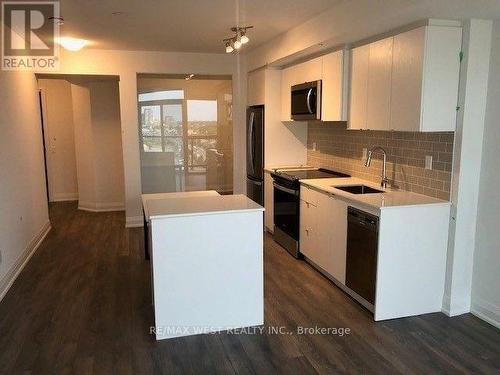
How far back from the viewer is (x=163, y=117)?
6.54 metres

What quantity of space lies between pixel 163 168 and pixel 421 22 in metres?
4.57

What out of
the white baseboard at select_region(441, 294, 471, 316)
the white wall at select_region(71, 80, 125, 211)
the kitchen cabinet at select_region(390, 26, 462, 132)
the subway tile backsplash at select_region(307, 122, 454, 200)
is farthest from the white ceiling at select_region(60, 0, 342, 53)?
the white baseboard at select_region(441, 294, 471, 316)

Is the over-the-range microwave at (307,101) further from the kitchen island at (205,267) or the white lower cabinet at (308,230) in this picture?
the kitchen island at (205,267)

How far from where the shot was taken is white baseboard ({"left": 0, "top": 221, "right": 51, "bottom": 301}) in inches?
151

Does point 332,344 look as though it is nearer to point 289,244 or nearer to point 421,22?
point 289,244

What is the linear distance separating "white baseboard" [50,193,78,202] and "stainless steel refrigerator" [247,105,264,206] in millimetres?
4145

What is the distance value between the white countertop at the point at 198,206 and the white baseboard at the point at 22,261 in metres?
1.73

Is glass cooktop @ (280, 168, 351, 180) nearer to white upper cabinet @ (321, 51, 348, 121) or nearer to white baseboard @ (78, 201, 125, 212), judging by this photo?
white upper cabinet @ (321, 51, 348, 121)

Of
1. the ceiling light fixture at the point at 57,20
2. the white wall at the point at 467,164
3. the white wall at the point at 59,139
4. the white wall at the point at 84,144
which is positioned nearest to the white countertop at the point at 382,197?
the white wall at the point at 467,164

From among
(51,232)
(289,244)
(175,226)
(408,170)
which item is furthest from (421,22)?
(51,232)

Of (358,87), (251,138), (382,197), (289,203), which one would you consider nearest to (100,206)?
(251,138)

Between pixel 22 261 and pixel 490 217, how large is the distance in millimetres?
4549

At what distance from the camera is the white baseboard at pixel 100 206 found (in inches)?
292

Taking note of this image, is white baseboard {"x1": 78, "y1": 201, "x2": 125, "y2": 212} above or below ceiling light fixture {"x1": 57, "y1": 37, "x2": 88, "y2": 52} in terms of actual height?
below
